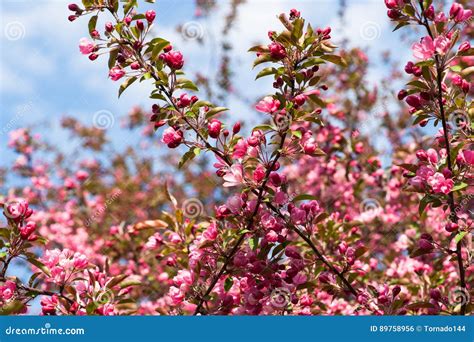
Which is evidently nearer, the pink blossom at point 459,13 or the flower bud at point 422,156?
the pink blossom at point 459,13

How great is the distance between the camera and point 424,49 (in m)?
2.51

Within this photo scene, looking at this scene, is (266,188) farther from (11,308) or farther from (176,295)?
(11,308)

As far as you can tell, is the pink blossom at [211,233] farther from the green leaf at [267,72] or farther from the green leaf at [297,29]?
the green leaf at [297,29]

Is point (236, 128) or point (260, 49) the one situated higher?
point (260, 49)

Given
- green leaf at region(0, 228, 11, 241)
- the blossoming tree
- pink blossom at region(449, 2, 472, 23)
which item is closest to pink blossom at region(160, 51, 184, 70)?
the blossoming tree

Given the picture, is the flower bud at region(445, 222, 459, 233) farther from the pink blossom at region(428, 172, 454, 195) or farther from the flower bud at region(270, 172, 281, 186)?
the flower bud at region(270, 172, 281, 186)

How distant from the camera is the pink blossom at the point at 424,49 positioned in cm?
250

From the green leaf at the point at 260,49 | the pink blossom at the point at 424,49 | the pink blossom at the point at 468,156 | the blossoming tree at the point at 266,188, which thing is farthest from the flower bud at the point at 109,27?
the pink blossom at the point at 468,156

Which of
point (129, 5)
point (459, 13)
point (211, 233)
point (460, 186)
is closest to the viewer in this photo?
point (460, 186)

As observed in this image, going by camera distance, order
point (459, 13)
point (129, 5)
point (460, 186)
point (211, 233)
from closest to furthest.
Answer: point (460, 186) → point (459, 13) → point (211, 233) → point (129, 5)

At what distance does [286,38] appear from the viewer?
2.55 metres

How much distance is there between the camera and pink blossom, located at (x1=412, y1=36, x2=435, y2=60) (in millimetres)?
2500

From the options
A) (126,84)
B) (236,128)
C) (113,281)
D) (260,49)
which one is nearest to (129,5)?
(126,84)

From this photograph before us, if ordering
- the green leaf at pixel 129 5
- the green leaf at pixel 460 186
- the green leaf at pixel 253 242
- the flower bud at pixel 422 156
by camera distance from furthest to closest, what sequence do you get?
the green leaf at pixel 129 5
the flower bud at pixel 422 156
the green leaf at pixel 253 242
the green leaf at pixel 460 186
